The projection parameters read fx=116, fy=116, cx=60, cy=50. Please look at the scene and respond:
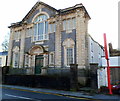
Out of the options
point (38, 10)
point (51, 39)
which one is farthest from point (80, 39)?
point (38, 10)

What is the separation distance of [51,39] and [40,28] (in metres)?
3.02

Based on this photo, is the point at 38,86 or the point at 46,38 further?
the point at 46,38

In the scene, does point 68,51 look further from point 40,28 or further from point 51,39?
point 40,28

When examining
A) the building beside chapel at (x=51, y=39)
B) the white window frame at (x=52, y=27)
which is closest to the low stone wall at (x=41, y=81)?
the building beside chapel at (x=51, y=39)

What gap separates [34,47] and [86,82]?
28.3 ft

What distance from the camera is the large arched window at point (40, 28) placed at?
55.8 feet

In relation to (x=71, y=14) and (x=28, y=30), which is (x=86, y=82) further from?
(x=28, y=30)

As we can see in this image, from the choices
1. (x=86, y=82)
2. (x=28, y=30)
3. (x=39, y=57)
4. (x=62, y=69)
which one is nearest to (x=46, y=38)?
(x=39, y=57)

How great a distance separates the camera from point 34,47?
1670 cm

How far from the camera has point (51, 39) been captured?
16078mm

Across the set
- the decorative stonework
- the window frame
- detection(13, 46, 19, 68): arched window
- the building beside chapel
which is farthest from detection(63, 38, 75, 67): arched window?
detection(13, 46, 19, 68): arched window

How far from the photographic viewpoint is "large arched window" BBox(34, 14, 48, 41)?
16997 mm

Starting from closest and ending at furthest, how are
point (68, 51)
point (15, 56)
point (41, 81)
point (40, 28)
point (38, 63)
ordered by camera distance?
1. point (41, 81)
2. point (68, 51)
3. point (38, 63)
4. point (40, 28)
5. point (15, 56)

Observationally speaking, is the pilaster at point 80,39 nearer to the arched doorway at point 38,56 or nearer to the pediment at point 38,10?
the pediment at point 38,10
